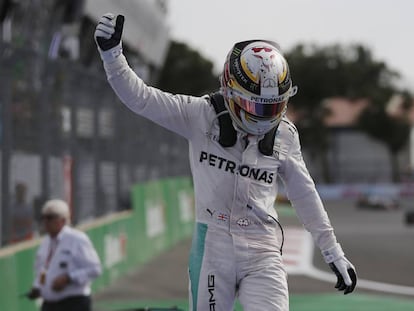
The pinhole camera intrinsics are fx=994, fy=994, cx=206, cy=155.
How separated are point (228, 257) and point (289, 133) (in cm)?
69

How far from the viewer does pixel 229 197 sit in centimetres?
475

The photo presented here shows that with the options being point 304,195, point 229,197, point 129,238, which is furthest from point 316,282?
point 229,197

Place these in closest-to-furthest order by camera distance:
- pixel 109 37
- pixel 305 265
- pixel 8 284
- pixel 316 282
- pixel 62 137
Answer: pixel 109 37, pixel 8 284, pixel 62 137, pixel 316 282, pixel 305 265

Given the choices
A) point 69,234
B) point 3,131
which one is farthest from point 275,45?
point 3,131

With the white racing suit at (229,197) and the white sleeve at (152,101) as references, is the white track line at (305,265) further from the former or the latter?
the white sleeve at (152,101)

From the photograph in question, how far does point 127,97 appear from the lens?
4660 mm

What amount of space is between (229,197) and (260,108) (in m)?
0.49

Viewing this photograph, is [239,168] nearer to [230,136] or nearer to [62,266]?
[230,136]

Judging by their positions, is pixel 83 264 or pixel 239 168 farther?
pixel 83 264

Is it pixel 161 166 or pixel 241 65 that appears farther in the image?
pixel 161 166

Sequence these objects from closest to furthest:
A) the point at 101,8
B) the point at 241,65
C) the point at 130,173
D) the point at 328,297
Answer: the point at 241,65
the point at 328,297
the point at 130,173
the point at 101,8

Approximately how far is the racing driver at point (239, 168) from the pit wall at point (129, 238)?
10.9ft

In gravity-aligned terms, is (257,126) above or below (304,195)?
above

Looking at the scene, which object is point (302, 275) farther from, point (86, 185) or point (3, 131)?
point (3, 131)
